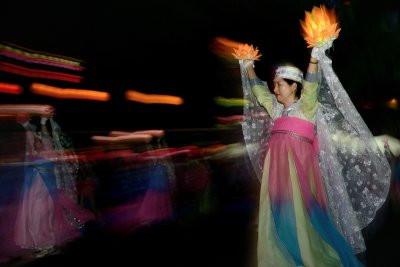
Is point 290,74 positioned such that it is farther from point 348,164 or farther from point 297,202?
point 297,202

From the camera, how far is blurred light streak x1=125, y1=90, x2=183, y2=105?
56.3 ft

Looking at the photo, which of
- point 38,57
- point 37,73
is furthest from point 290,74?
point 38,57

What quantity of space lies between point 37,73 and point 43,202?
7784 millimetres

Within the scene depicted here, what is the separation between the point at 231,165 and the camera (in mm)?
11664

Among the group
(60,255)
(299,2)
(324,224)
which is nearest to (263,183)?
(324,224)

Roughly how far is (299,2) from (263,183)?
10.1m

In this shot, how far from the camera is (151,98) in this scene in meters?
17.9

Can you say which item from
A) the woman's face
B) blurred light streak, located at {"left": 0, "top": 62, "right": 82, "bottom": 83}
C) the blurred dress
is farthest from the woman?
blurred light streak, located at {"left": 0, "top": 62, "right": 82, "bottom": 83}

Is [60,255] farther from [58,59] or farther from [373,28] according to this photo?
[373,28]

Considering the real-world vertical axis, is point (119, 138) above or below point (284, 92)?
above

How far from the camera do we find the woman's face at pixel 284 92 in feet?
12.2

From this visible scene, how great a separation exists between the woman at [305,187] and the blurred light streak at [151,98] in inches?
532

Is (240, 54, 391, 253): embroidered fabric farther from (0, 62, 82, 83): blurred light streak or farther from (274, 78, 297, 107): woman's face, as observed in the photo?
(0, 62, 82, 83): blurred light streak

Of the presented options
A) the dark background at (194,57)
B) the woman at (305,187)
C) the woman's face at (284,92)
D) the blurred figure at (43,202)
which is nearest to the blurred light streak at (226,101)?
the dark background at (194,57)
